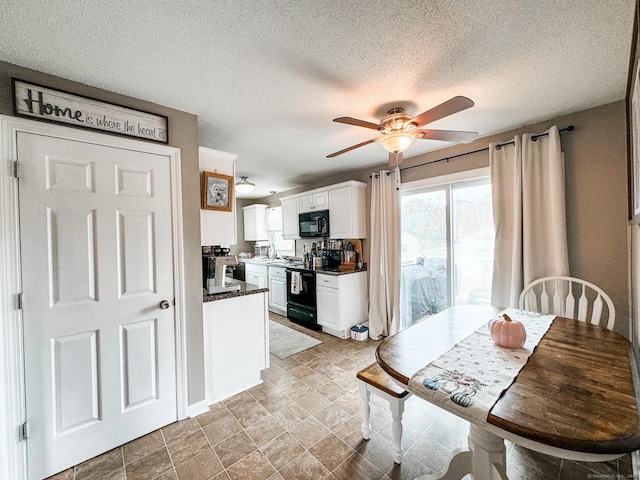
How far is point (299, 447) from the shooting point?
1.70 metres

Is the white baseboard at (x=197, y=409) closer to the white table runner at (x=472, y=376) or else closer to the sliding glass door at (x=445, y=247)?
the white table runner at (x=472, y=376)

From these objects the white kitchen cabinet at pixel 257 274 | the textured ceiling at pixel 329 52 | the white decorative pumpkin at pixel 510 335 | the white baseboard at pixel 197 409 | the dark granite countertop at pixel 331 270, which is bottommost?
the white baseboard at pixel 197 409

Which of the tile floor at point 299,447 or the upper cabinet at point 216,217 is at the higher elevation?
A: the upper cabinet at point 216,217

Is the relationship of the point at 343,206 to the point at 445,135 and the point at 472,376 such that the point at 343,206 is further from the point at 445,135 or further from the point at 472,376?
the point at 472,376

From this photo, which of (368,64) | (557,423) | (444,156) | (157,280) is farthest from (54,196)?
(444,156)

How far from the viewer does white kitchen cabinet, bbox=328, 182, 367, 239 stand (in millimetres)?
3729

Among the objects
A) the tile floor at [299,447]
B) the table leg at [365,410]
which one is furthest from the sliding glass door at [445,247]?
the table leg at [365,410]

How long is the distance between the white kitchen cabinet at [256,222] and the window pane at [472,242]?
404cm

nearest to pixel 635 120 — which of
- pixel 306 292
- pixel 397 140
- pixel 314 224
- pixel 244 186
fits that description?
pixel 397 140

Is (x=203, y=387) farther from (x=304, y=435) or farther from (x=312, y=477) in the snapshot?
(x=312, y=477)

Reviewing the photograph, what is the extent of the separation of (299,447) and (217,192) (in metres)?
2.05

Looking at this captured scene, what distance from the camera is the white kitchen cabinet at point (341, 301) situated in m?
3.52

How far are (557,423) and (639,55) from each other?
5.46 feet

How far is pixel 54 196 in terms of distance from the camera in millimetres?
1541
